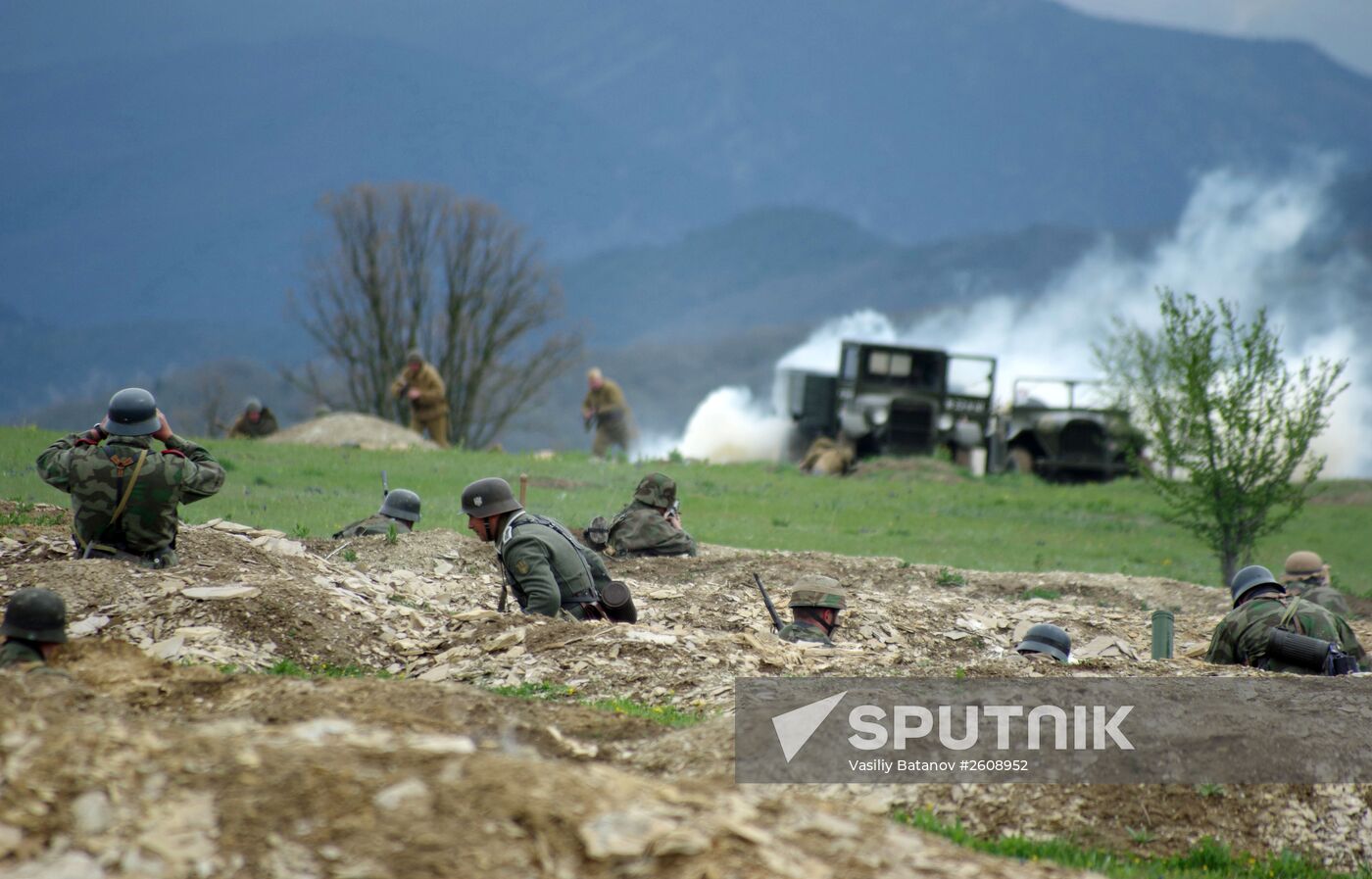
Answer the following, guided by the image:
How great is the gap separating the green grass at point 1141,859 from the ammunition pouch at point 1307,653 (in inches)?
118

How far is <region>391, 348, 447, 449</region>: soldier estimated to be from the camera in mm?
27109

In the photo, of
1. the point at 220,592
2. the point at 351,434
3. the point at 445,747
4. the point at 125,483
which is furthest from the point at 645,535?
the point at 351,434

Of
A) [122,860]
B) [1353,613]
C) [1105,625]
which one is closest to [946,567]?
[1105,625]

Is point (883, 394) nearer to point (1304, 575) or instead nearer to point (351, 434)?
point (351, 434)

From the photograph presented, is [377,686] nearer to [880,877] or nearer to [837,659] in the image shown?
[880,877]

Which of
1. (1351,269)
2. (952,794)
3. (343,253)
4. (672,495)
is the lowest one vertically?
(952,794)

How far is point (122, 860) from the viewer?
445cm

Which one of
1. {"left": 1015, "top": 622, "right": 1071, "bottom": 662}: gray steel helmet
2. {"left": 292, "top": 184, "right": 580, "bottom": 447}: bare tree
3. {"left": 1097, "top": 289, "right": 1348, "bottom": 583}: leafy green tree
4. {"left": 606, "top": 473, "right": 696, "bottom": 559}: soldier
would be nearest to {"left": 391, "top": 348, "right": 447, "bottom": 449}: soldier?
{"left": 606, "top": 473, "right": 696, "bottom": 559}: soldier

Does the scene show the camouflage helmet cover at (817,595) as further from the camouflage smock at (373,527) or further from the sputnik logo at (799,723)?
the camouflage smock at (373,527)

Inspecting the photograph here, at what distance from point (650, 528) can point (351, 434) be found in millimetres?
13870

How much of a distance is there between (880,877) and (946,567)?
1092 centimetres

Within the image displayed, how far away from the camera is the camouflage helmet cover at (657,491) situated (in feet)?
45.9

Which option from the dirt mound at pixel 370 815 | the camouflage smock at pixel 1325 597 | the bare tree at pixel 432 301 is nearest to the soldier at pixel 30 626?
the dirt mound at pixel 370 815

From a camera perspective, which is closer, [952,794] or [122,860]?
[122,860]
